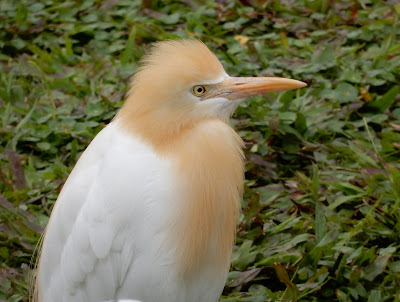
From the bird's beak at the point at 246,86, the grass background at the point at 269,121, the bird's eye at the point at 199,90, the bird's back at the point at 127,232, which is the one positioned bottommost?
the grass background at the point at 269,121

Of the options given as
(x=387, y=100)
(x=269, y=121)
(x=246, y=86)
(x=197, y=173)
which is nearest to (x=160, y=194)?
(x=197, y=173)

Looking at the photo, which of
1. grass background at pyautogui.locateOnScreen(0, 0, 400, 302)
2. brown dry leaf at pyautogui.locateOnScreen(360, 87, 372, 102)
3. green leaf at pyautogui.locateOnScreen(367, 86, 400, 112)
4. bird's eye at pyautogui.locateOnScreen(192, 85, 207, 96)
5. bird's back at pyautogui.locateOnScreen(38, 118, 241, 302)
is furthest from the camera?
brown dry leaf at pyautogui.locateOnScreen(360, 87, 372, 102)

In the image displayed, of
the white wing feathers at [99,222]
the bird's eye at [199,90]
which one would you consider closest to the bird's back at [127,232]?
the white wing feathers at [99,222]

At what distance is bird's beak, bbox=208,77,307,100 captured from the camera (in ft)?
9.41

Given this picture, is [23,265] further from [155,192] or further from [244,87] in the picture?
[244,87]

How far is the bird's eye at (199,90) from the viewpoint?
2.81 metres

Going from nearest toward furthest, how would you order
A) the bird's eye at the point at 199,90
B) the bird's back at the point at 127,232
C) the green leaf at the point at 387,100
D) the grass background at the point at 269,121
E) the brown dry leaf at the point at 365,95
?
1. the bird's back at the point at 127,232
2. the bird's eye at the point at 199,90
3. the grass background at the point at 269,121
4. the green leaf at the point at 387,100
5. the brown dry leaf at the point at 365,95

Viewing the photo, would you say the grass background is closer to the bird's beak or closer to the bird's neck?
the bird's neck

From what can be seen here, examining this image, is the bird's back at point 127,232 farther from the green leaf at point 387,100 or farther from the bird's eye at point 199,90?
the green leaf at point 387,100

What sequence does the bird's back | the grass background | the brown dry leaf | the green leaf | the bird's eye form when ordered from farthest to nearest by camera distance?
the brown dry leaf
the green leaf
the grass background
the bird's eye
the bird's back

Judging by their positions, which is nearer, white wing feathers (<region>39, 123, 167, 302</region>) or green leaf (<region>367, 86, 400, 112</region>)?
white wing feathers (<region>39, 123, 167, 302</region>)

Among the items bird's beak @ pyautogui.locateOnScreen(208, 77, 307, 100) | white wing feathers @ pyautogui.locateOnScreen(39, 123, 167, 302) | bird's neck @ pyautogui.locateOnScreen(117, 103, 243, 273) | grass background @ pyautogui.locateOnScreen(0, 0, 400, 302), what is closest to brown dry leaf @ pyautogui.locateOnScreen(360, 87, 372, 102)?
grass background @ pyautogui.locateOnScreen(0, 0, 400, 302)

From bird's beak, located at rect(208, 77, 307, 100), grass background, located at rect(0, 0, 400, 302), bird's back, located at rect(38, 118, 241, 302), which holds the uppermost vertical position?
bird's beak, located at rect(208, 77, 307, 100)

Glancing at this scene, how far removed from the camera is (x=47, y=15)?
19.5 feet
